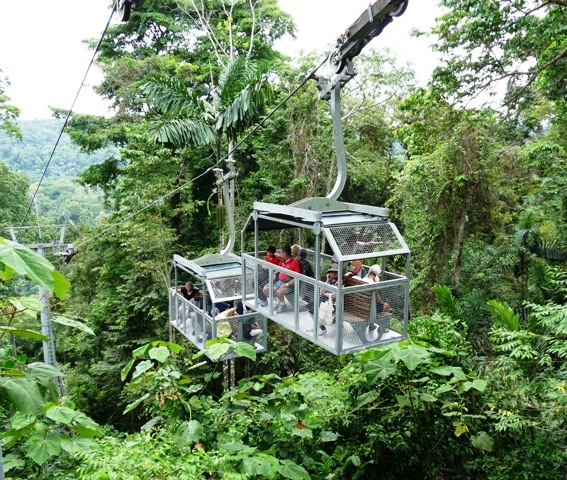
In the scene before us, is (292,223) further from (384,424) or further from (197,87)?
(197,87)

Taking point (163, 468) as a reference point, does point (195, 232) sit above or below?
below

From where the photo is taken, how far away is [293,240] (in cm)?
1309

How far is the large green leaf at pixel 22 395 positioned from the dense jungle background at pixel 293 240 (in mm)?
10

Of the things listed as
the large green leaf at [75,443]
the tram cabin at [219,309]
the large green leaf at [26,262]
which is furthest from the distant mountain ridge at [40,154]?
the large green leaf at [26,262]

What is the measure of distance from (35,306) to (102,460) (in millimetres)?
1029

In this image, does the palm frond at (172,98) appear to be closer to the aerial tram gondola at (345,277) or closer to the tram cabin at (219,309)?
the tram cabin at (219,309)

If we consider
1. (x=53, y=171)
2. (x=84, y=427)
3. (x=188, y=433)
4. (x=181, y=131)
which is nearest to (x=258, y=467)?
(x=188, y=433)

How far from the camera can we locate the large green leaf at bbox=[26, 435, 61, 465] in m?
2.22

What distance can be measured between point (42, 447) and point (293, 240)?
35.9ft

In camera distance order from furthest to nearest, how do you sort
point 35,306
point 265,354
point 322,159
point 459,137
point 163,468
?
point 322,159 → point 265,354 → point 459,137 → point 163,468 → point 35,306

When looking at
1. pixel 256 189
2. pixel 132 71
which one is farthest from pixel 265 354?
pixel 132 71

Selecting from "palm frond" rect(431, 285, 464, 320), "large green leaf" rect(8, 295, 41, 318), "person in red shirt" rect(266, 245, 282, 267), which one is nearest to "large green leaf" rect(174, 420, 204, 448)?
"large green leaf" rect(8, 295, 41, 318)

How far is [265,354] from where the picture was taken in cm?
1082

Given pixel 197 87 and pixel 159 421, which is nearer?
pixel 159 421
